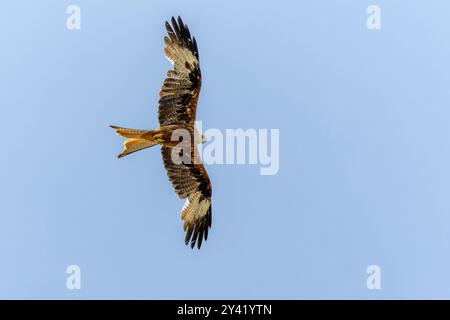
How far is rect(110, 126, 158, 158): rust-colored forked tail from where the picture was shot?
10211 mm

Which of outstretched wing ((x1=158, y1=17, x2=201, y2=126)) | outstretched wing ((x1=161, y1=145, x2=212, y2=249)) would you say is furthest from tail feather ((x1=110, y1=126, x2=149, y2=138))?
outstretched wing ((x1=161, y1=145, x2=212, y2=249))

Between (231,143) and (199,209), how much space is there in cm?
118

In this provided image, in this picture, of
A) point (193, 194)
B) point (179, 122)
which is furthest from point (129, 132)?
point (193, 194)

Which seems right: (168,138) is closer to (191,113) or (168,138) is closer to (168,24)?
(191,113)

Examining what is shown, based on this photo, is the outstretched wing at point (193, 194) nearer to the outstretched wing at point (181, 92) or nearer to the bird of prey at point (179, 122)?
the bird of prey at point (179, 122)

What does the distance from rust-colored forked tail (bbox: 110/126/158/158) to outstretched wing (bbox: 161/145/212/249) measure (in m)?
0.59

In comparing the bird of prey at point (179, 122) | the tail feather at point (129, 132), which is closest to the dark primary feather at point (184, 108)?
the bird of prey at point (179, 122)

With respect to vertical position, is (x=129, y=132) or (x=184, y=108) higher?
(x=184, y=108)

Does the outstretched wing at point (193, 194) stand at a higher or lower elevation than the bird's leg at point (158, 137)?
lower

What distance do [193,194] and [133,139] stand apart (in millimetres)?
1479

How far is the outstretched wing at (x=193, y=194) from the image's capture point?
11.0m

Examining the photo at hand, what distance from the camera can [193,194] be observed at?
442 inches

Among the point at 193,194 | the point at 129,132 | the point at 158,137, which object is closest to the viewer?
the point at 129,132

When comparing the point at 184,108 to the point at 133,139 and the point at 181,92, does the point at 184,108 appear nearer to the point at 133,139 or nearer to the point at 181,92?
the point at 181,92
